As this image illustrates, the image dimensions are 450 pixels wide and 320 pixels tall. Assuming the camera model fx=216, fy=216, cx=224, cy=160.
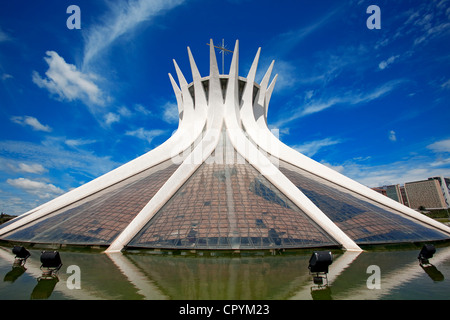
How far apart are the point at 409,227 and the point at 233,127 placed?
14.8 metres

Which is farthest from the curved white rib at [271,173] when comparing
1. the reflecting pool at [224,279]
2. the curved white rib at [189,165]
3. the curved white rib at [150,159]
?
the curved white rib at [150,159]

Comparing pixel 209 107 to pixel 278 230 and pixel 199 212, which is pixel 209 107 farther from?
pixel 278 230

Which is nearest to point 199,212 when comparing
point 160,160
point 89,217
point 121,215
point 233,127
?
point 121,215

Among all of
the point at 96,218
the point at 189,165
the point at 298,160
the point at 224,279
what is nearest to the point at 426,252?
the point at 224,279

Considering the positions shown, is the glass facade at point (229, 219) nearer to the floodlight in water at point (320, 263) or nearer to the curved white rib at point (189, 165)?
the curved white rib at point (189, 165)

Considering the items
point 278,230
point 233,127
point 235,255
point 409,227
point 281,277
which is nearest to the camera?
point 281,277

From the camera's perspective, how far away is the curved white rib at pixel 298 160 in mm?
15185

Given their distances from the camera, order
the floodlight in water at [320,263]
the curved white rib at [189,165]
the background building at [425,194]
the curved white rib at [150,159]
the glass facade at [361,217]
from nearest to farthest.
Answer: the floodlight in water at [320,263] → the curved white rib at [189,165] → the glass facade at [361,217] → the curved white rib at [150,159] → the background building at [425,194]

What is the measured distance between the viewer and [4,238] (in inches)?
495

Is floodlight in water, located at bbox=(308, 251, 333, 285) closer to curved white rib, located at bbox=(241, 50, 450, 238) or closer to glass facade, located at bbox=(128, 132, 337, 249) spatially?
glass facade, located at bbox=(128, 132, 337, 249)

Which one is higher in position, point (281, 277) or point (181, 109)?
point (181, 109)

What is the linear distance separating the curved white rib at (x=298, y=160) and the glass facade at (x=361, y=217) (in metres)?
0.60
